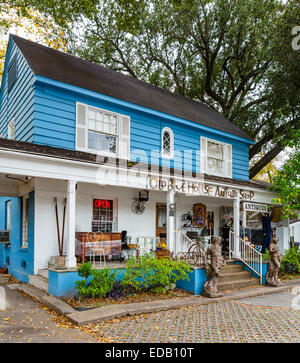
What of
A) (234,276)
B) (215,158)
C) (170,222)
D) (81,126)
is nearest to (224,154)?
(215,158)

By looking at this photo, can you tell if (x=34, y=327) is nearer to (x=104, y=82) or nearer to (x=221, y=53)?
(x=104, y=82)

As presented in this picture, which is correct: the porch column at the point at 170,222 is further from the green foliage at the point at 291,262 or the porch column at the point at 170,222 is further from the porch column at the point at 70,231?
the green foliage at the point at 291,262

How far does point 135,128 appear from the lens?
12.5 metres

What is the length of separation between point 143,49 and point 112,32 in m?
2.25

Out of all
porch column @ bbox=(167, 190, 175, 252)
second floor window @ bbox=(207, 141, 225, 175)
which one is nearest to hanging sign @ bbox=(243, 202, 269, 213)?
second floor window @ bbox=(207, 141, 225, 175)

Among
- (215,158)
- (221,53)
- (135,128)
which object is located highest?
(221,53)

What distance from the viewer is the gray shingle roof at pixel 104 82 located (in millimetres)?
11219

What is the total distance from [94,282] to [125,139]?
5.39m

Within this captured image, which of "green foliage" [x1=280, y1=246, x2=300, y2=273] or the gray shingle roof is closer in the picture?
the gray shingle roof

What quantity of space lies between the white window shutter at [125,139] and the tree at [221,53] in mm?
6709

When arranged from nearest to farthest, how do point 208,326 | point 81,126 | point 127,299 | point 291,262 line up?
1. point 208,326
2. point 127,299
3. point 81,126
4. point 291,262

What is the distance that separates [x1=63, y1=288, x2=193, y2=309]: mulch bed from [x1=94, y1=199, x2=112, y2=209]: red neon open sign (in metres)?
3.58

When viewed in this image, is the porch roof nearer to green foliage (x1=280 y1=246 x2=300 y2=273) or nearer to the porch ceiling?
the porch ceiling

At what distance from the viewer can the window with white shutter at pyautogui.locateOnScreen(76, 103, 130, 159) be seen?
36.2ft
